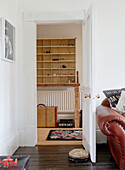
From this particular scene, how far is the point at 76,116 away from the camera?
496 cm

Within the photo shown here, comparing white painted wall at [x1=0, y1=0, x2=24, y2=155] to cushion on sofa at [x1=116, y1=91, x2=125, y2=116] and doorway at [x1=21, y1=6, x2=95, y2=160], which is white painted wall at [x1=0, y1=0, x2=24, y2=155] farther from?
cushion on sofa at [x1=116, y1=91, x2=125, y2=116]

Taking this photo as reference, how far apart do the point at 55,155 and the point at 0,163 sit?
144cm

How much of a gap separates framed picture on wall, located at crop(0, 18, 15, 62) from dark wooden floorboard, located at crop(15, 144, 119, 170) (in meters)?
1.51

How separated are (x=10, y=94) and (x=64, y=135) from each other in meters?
1.63

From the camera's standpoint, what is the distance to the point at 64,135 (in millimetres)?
4215

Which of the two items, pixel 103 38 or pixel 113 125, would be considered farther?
pixel 103 38

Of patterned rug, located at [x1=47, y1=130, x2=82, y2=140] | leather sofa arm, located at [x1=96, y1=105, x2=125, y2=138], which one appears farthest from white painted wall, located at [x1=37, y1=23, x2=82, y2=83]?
leather sofa arm, located at [x1=96, y1=105, x2=125, y2=138]

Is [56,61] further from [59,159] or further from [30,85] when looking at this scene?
[59,159]

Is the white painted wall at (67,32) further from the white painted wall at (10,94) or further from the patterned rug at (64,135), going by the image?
the white painted wall at (10,94)

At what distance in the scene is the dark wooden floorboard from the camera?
8.77 feet

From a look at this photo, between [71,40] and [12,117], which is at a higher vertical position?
[71,40]

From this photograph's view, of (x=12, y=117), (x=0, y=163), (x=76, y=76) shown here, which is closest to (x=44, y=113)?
(x=76, y=76)

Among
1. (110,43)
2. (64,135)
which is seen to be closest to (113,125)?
(110,43)

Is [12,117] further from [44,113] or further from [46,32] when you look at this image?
[46,32]
